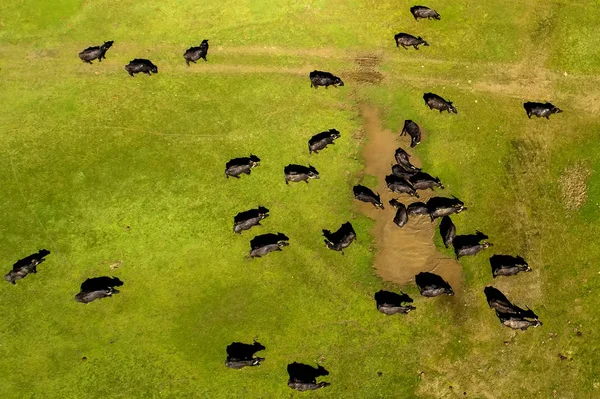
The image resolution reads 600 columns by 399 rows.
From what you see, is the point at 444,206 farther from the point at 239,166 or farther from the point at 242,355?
the point at 242,355

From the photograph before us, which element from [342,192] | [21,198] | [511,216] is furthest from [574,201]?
[21,198]

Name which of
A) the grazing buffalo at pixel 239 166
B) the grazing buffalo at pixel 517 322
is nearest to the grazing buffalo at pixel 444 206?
the grazing buffalo at pixel 517 322

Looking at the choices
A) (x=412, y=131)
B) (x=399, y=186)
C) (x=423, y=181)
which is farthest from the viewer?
(x=412, y=131)

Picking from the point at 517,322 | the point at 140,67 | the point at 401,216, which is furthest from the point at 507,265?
the point at 140,67

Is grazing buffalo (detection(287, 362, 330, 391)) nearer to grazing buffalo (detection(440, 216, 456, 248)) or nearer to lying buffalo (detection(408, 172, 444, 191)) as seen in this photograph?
grazing buffalo (detection(440, 216, 456, 248))

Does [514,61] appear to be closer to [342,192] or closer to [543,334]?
[342,192]

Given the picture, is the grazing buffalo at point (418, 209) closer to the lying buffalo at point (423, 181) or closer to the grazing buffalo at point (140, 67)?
the lying buffalo at point (423, 181)

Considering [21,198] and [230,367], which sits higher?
[21,198]
